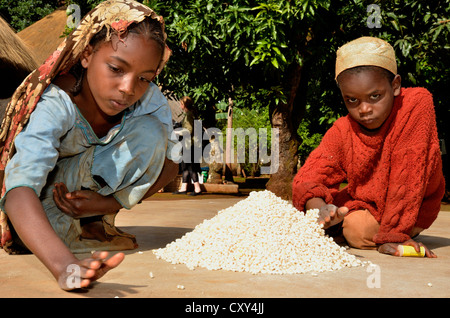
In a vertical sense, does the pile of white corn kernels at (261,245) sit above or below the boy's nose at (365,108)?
below

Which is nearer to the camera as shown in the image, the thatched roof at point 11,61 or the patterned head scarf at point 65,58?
the patterned head scarf at point 65,58

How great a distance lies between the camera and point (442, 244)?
3336 millimetres

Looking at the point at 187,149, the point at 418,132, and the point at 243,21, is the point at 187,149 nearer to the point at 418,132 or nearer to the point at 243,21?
the point at 243,21

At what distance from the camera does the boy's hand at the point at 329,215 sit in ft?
9.19

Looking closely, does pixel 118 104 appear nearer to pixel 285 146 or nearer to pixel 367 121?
pixel 367 121

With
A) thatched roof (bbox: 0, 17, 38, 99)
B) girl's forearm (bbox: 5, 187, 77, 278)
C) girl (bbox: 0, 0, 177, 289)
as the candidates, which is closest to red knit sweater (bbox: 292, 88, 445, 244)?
girl (bbox: 0, 0, 177, 289)

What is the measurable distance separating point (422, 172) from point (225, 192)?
6569 millimetres

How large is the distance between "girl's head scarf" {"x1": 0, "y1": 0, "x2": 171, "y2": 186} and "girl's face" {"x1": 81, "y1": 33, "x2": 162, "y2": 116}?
2.5 inches

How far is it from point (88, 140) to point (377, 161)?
1750 mm

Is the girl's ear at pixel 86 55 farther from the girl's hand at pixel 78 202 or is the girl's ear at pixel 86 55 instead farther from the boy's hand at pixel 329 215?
the boy's hand at pixel 329 215

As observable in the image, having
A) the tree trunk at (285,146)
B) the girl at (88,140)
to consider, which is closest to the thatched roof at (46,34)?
the tree trunk at (285,146)

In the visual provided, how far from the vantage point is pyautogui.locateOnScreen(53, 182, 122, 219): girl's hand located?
2645mm

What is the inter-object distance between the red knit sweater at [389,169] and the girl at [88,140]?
3.27 feet

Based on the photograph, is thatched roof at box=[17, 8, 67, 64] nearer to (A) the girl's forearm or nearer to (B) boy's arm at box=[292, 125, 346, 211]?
(B) boy's arm at box=[292, 125, 346, 211]
